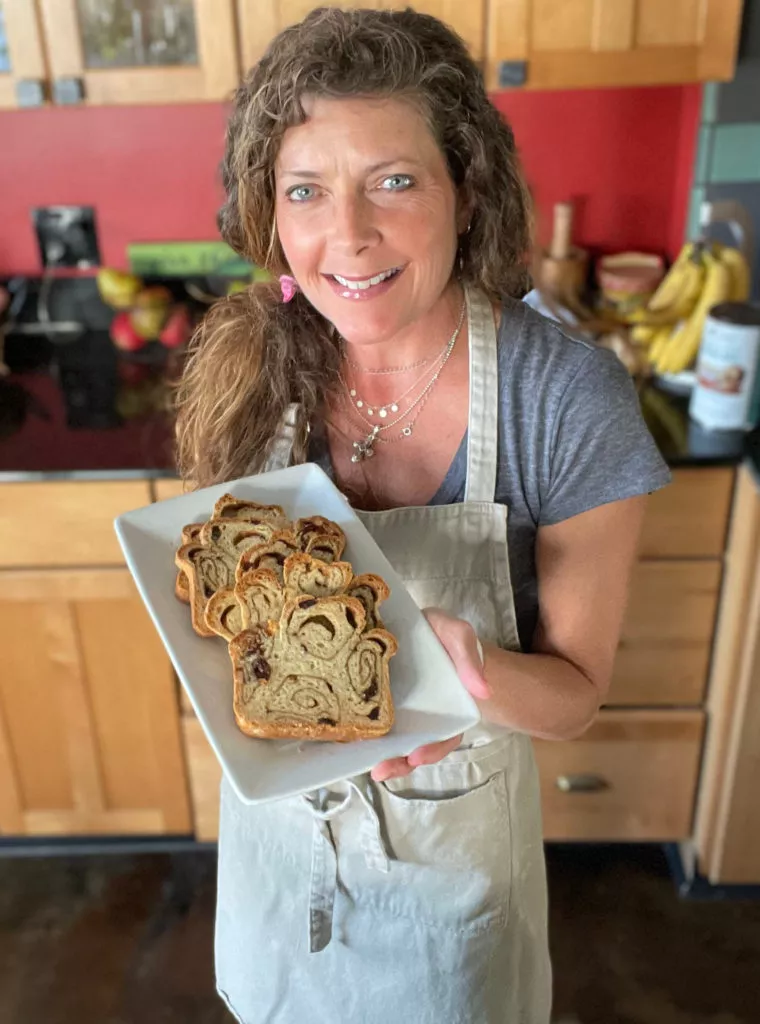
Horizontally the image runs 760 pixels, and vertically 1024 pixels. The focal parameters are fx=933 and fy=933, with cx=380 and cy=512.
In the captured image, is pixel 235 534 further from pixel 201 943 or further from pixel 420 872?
pixel 201 943

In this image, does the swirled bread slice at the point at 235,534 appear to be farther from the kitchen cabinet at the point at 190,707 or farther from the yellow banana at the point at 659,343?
the yellow banana at the point at 659,343

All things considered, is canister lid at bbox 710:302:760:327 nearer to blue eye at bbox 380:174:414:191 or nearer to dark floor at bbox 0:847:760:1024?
blue eye at bbox 380:174:414:191

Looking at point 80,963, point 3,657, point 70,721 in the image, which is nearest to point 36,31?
point 3,657

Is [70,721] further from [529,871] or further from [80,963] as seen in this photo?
[529,871]

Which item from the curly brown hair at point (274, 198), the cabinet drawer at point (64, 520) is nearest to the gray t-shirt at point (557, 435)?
the curly brown hair at point (274, 198)

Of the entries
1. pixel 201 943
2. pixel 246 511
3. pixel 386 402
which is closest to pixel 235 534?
pixel 246 511

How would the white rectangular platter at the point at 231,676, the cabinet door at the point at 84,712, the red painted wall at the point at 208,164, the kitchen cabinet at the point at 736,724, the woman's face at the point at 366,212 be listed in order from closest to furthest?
the white rectangular platter at the point at 231,676 < the woman's face at the point at 366,212 < the kitchen cabinet at the point at 736,724 < the cabinet door at the point at 84,712 < the red painted wall at the point at 208,164
